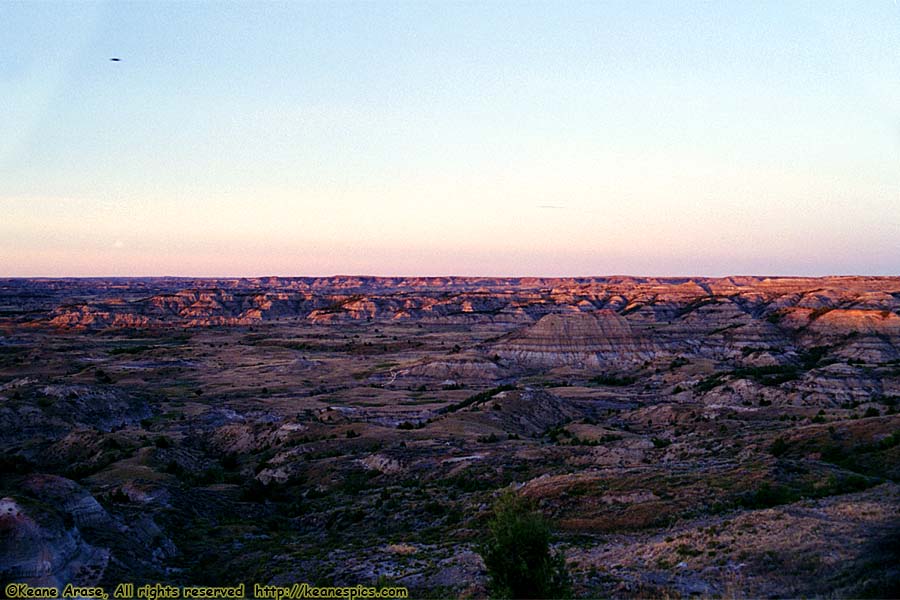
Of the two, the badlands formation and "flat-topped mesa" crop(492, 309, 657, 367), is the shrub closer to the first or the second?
the badlands formation

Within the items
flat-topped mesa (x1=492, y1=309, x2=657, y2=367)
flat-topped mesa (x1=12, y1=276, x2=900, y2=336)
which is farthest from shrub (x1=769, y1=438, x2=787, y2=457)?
flat-topped mesa (x1=12, y1=276, x2=900, y2=336)

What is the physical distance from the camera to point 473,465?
3158 cm

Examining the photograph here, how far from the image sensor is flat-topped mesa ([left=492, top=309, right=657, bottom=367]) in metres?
88.2

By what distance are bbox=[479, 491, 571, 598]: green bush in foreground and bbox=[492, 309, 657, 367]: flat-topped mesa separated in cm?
7494

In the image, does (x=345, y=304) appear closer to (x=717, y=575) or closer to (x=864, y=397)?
(x=864, y=397)

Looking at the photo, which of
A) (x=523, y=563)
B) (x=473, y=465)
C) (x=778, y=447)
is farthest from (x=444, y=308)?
(x=523, y=563)

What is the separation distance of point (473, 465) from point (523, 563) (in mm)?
18719

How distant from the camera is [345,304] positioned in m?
183

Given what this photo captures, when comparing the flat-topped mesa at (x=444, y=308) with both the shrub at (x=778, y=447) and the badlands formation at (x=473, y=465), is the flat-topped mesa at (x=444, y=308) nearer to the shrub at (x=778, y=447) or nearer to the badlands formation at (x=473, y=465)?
the badlands formation at (x=473, y=465)

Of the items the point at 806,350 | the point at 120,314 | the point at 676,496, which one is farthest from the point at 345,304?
the point at 676,496

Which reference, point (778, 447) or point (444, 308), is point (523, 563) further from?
point (444, 308)

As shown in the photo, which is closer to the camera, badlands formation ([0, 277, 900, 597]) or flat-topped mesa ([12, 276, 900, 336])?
badlands formation ([0, 277, 900, 597])

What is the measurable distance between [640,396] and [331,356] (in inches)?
2206

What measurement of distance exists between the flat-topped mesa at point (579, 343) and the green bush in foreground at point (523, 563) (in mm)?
74944
